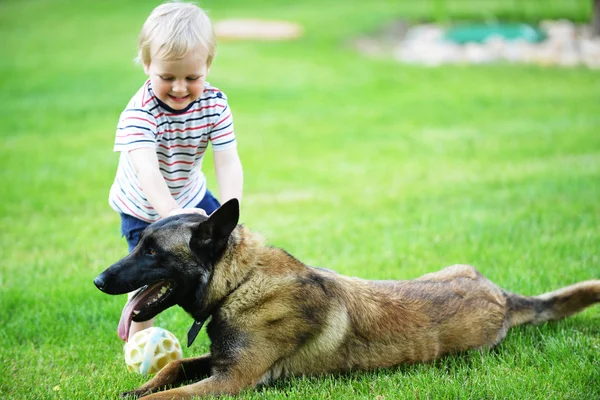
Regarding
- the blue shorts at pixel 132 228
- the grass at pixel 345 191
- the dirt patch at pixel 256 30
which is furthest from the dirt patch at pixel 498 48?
the blue shorts at pixel 132 228

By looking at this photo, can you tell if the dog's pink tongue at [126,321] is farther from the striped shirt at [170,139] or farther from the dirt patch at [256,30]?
the dirt patch at [256,30]

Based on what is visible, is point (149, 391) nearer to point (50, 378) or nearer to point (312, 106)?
point (50, 378)

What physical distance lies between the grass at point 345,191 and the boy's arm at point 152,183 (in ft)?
3.29

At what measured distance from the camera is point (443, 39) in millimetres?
22469

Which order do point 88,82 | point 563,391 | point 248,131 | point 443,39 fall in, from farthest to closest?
point 443,39, point 88,82, point 248,131, point 563,391

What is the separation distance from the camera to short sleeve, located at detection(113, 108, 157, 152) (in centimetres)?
447

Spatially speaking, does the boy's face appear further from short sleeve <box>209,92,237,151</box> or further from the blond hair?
short sleeve <box>209,92,237,151</box>

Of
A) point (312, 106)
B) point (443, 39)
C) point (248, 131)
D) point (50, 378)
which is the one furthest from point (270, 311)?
point (443, 39)

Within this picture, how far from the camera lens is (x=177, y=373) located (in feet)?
13.8

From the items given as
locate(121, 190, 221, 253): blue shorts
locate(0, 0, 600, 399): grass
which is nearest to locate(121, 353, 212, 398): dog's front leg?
locate(0, 0, 600, 399): grass

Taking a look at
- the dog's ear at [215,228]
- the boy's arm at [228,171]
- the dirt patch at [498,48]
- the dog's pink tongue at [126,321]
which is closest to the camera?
the dog's ear at [215,228]

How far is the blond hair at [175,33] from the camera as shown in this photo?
4.19 metres

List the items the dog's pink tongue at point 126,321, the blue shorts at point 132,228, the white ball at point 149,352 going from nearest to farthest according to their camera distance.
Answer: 1. the dog's pink tongue at point 126,321
2. the white ball at point 149,352
3. the blue shorts at point 132,228

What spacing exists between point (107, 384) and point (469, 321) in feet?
6.84
